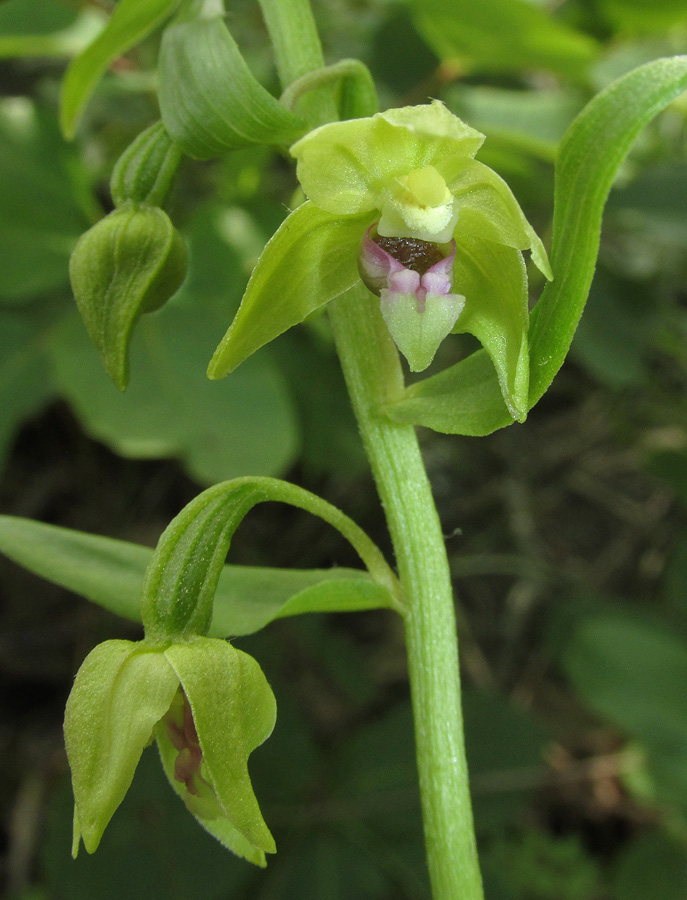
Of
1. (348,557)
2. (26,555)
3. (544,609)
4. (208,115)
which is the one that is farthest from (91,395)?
(544,609)

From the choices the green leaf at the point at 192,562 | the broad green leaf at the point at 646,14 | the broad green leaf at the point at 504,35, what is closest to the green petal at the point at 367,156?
the green leaf at the point at 192,562

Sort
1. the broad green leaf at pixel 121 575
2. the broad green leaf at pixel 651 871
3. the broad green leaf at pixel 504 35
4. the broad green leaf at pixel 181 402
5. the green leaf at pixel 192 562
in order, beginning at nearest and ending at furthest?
the green leaf at pixel 192 562
the broad green leaf at pixel 121 575
the broad green leaf at pixel 181 402
the broad green leaf at pixel 504 35
the broad green leaf at pixel 651 871

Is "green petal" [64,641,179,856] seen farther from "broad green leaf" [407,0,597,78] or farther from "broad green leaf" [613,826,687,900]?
"broad green leaf" [613,826,687,900]

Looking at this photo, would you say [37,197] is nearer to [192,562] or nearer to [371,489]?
[192,562]

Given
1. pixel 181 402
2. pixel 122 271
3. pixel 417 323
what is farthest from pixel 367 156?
pixel 181 402

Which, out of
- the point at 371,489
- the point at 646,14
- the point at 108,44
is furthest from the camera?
the point at 371,489

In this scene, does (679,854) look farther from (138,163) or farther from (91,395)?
(138,163)

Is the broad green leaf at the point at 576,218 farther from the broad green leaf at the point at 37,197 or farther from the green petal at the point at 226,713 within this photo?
the broad green leaf at the point at 37,197

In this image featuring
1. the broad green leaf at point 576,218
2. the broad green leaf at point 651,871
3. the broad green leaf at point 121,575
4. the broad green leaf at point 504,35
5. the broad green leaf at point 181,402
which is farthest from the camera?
the broad green leaf at point 651,871
